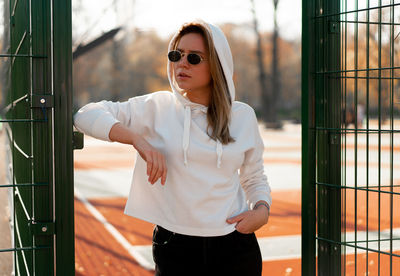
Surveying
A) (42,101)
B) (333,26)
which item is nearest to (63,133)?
(42,101)

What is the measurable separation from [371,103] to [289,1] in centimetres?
3362

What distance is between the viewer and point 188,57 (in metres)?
2.18

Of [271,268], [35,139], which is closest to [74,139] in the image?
[35,139]

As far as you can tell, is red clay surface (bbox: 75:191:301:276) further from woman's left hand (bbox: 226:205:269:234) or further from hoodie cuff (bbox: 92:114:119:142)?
hoodie cuff (bbox: 92:114:119:142)

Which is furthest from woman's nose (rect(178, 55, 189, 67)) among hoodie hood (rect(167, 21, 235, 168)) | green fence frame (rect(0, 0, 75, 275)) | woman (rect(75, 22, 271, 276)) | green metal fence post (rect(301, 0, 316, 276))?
green metal fence post (rect(301, 0, 316, 276))

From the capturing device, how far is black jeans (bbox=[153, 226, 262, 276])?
6.95 ft

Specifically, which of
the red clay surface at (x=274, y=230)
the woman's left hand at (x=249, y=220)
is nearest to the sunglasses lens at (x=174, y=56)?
the woman's left hand at (x=249, y=220)

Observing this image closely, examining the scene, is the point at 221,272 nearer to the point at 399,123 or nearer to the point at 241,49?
the point at 399,123

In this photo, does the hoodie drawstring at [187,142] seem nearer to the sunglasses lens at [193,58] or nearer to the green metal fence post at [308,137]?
the sunglasses lens at [193,58]

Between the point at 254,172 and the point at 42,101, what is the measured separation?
98 cm

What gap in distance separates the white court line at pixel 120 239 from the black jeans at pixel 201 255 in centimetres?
301

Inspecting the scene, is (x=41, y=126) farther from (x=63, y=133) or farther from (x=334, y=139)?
(x=334, y=139)

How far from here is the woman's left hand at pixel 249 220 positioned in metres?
2.19

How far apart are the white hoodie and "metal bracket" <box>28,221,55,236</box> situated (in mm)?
359
